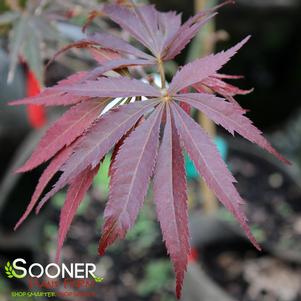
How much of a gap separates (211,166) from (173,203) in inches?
2.0

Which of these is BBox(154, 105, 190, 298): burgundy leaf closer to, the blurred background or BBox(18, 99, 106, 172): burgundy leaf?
BBox(18, 99, 106, 172): burgundy leaf

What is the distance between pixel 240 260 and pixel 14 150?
72cm

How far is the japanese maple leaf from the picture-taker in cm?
51

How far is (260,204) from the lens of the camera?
162 centimetres

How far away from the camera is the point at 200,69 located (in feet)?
1.88

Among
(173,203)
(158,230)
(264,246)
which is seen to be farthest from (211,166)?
(158,230)

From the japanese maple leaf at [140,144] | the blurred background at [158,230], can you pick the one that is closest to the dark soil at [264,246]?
the blurred background at [158,230]

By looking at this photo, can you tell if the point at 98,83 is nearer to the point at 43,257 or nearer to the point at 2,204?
the point at 43,257

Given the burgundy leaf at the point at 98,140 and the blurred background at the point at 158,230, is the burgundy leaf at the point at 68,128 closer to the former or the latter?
the burgundy leaf at the point at 98,140

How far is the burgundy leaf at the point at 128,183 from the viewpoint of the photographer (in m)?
0.50

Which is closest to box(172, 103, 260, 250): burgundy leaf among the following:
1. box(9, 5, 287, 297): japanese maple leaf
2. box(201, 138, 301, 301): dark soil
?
box(9, 5, 287, 297): japanese maple leaf

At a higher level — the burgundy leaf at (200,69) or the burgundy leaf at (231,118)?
the burgundy leaf at (200,69)

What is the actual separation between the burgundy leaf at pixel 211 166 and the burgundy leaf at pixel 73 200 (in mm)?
104

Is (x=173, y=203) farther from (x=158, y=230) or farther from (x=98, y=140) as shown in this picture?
(x=158, y=230)
